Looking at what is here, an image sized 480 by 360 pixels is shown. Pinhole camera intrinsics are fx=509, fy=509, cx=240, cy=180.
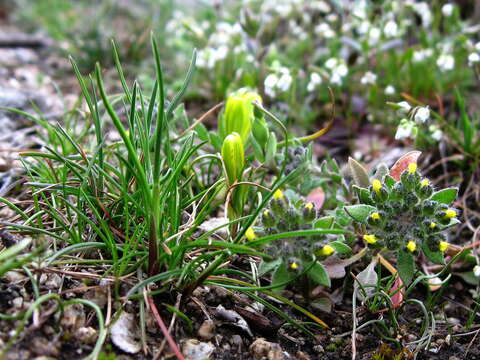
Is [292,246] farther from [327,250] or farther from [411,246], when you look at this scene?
[411,246]

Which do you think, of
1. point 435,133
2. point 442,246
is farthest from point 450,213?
point 435,133

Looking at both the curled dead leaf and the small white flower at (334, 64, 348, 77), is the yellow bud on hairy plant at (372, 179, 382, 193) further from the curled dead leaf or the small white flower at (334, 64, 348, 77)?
the small white flower at (334, 64, 348, 77)

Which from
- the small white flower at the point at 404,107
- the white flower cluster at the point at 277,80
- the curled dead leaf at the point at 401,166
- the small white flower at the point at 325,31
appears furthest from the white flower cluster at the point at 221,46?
the curled dead leaf at the point at 401,166

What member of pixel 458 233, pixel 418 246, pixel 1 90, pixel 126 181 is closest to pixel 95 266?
pixel 126 181

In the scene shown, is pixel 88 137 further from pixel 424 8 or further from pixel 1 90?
pixel 424 8

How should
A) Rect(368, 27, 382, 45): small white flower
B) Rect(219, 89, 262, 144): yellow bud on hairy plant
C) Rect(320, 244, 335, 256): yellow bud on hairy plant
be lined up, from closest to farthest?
Rect(320, 244, 335, 256): yellow bud on hairy plant, Rect(219, 89, 262, 144): yellow bud on hairy plant, Rect(368, 27, 382, 45): small white flower

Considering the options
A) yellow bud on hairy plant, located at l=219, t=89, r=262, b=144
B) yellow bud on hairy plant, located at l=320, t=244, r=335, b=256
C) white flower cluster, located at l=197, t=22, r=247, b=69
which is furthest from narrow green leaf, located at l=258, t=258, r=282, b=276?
white flower cluster, located at l=197, t=22, r=247, b=69
